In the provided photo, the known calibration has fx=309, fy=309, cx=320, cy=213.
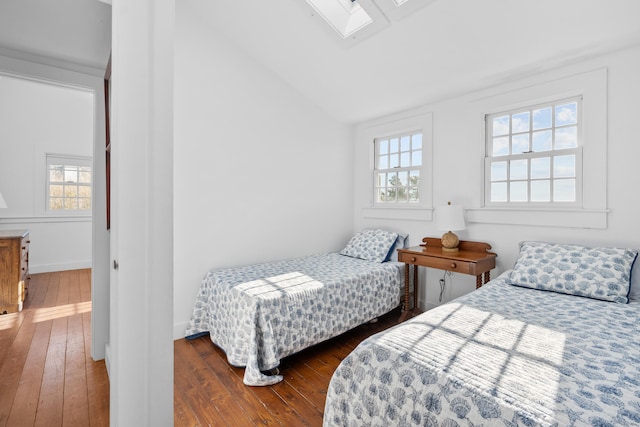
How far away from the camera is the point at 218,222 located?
2977 mm

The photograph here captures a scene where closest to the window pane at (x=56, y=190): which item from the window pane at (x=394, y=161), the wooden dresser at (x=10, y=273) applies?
the wooden dresser at (x=10, y=273)

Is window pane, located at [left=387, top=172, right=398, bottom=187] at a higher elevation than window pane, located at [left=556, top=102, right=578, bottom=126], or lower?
lower

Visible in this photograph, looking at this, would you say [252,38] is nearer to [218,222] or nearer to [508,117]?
[218,222]

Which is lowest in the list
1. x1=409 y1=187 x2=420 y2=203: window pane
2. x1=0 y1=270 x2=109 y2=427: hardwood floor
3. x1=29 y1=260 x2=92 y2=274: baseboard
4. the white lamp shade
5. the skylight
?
x1=0 y1=270 x2=109 y2=427: hardwood floor

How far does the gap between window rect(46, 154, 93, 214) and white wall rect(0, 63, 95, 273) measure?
0.11 metres

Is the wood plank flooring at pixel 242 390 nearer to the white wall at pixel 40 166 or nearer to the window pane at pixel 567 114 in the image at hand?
the window pane at pixel 567 114

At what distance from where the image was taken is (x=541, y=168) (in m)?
2.69

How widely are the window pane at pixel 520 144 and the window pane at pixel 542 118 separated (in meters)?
0.11

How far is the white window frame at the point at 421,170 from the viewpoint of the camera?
3348mm

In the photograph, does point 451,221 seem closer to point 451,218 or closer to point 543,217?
point 451,218

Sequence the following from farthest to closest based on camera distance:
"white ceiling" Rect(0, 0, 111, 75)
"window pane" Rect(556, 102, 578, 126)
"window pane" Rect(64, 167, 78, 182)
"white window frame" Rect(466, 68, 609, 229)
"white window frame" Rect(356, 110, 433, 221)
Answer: "window pane" Rect(64, 167, 78, 182) < "white window frame" Rect(356, 110, 433, 221) < "window pane" Rect(556, 102, 578, 126) < "white window frame" Rect(466, 68, 609, 229) < "white ceiling" Rect(0, 0, 111, 75)

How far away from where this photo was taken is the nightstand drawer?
8.34ft

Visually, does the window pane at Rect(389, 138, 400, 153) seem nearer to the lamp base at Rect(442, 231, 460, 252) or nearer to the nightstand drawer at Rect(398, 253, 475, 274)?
the lamp base at Rect(442, 231, 460, 252)

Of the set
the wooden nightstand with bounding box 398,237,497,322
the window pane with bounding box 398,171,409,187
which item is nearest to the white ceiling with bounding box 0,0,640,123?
the window pane with bounding box 398,171,409,187
